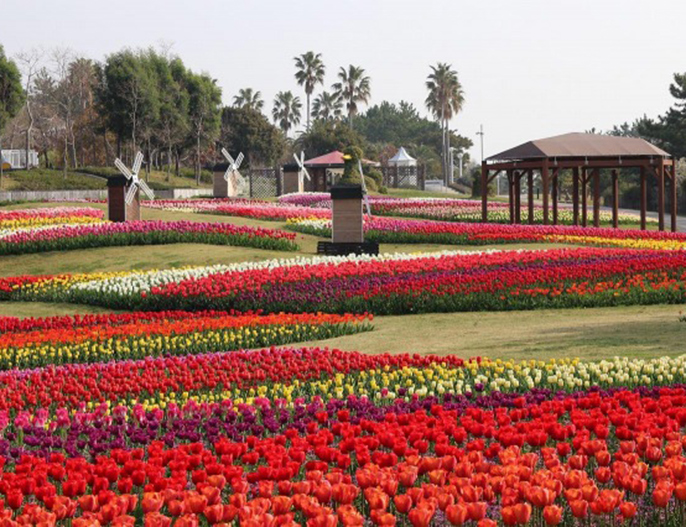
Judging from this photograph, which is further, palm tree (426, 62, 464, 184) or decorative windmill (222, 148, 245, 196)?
palm tree (426, 62, 464, 184)

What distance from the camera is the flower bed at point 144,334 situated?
13289 mm

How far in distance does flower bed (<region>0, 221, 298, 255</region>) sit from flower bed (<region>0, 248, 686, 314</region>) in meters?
5.95

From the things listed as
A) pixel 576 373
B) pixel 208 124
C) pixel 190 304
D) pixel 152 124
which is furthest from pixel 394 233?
pixel 208 124

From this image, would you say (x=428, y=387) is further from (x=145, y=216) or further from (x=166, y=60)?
(x=166, y=60)

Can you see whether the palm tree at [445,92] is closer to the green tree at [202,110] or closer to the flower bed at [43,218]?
the green tree at [202,110]

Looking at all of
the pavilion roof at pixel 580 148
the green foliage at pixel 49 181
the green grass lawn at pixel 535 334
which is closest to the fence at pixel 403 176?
the green foliage at pixel 49 181

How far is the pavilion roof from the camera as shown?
3775 centimetres

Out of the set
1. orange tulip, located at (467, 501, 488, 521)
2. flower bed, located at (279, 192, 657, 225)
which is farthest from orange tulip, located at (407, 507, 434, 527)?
flower bed, located at (279, 192, 657, 225)

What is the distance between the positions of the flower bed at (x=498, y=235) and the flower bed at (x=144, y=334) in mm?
14556

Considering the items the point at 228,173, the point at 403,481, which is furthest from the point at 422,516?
the point at 228,173

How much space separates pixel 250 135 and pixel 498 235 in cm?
7004

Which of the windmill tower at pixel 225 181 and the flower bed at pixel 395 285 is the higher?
the windmill tower at pixel 225 181

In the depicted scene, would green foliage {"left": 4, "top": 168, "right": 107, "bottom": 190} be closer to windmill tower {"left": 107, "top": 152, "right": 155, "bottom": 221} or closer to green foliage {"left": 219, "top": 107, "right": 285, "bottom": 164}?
green foliage {"left": 219, "top": 107, "right": 285, "bottom": 164}

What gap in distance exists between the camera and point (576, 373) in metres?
10.0
